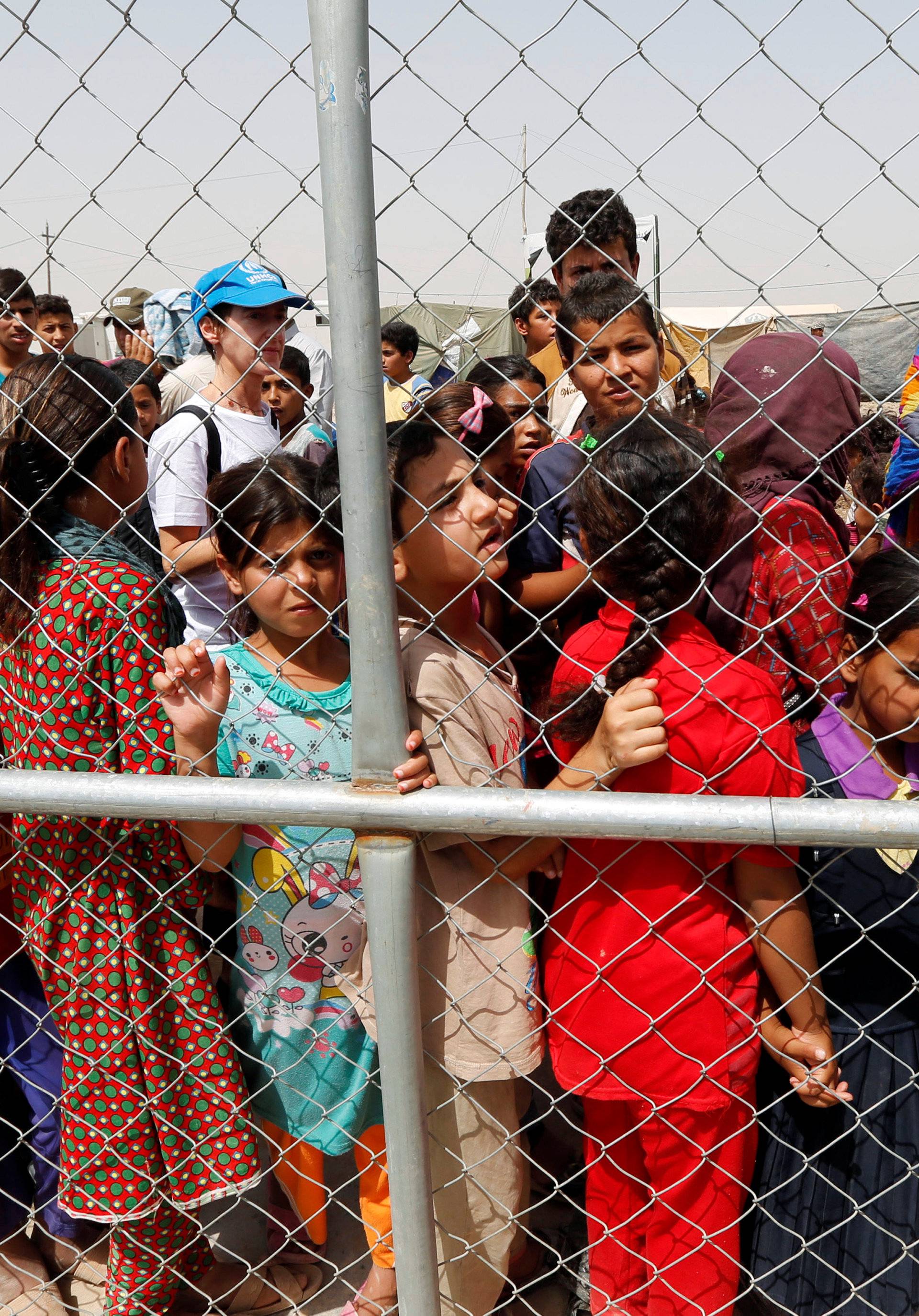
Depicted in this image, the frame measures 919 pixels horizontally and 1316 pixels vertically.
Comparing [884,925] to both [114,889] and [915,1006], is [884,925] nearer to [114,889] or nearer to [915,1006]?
[915,1006]

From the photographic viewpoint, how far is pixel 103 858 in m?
1.78

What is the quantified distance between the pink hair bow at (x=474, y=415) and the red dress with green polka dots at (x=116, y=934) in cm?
64

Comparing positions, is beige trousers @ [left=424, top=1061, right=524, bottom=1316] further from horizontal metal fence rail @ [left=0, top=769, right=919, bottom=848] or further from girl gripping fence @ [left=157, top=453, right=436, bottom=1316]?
horizontal metal fence rail @ [left=0, top=769, right=919, bottom=848]

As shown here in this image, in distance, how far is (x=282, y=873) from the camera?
187cm

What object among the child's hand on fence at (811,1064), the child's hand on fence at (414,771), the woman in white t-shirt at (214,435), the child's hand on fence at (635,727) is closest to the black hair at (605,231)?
the woman in white t-shirt at (214,435)

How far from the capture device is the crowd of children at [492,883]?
158cm

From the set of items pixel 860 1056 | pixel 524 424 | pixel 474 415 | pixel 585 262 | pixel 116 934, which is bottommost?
pixel 860 1056

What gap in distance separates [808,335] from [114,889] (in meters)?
1.59

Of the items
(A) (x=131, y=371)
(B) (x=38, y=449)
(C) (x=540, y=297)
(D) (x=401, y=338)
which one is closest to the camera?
(B) (x=38, y=449)

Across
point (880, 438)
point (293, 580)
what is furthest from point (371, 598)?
point (880, 438)

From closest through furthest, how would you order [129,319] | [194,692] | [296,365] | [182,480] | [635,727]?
[635,727] → [194,692] → [182,480] → [296,365] → [129,319]

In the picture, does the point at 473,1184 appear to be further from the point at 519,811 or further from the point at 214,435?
the point at 214,435

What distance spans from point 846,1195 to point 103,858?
1381mm

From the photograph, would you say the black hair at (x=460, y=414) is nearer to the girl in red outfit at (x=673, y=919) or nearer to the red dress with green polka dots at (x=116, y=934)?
the girl in red outfit at (x=673, y=919)
